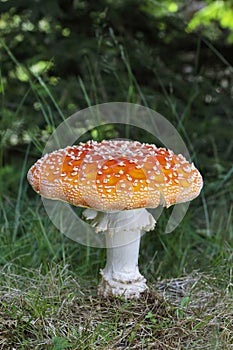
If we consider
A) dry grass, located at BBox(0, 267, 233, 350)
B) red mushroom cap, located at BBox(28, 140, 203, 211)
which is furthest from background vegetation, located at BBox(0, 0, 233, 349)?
red mushroom cap, located at BBox(28, 140, 203, 211)

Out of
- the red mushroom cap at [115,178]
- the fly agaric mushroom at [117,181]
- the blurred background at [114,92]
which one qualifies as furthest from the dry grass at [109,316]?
the red mushroom cap at [115,178]

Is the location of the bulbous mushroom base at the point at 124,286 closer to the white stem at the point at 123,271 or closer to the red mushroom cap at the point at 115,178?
the white stem at the point at 123,271

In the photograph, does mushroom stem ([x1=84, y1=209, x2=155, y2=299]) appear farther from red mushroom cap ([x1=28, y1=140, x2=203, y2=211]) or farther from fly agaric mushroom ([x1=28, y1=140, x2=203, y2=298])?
red mushroom cap ([x1=28, y1=140, x2=203, y2=211])

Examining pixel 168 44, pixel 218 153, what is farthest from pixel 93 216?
pixel 168 44

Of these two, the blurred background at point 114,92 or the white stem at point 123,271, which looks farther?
the blurred background at point 114,92

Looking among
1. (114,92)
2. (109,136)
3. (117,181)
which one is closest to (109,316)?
(117,181)

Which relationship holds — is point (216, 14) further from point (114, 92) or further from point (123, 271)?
point (123, 271)

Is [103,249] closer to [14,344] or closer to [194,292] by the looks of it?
[194,292]

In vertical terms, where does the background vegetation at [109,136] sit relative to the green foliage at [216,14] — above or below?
below

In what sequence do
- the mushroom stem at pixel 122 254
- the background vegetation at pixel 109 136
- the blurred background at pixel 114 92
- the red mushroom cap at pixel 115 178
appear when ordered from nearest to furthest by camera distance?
the red mushroom cap at pixel 115 178, the background vegetation at pixel 109 136, the mushroom stem at pixel 122 254, the blurred background at pixel 114 92
